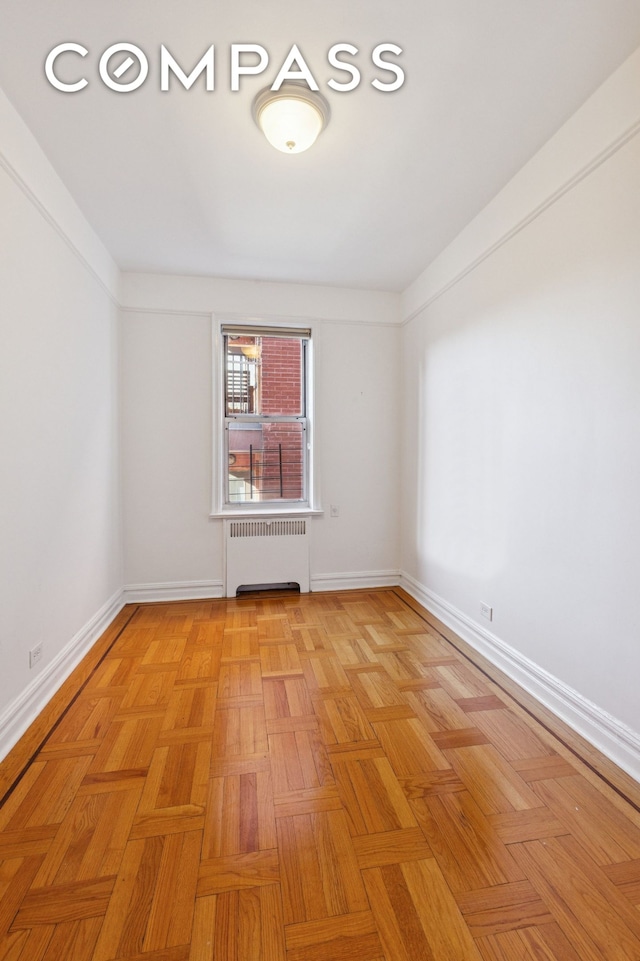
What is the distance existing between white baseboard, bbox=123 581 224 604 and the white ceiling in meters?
2.71

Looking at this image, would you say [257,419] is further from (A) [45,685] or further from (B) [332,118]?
(A) [45,685]

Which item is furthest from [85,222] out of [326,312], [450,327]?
[450,327]

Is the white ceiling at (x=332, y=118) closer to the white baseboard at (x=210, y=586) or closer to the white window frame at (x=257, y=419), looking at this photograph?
the white window frame at (x=257, y=419)

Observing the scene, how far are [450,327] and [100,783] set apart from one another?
330 centimetres

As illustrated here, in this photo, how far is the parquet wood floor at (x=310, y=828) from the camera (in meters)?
1.11

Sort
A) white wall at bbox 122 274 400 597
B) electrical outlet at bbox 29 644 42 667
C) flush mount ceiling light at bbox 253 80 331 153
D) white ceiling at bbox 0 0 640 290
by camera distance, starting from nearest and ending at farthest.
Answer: white ceiling at bbox 0 0 640 290 → flush mount ceiling light at bbox 253 80 331 153 → electrical outlet at bbox 29 644 42 667 → white wall at bbox 122 274 400 597

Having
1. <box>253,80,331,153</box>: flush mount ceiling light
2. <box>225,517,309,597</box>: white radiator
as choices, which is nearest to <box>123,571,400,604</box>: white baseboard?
<box>225,517,309,597</box>: white radiator

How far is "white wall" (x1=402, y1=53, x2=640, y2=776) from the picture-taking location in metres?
1.72

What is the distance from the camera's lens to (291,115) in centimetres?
185

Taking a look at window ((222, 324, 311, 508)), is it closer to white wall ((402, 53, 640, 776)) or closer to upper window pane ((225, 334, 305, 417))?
upper window pane ((225, 334, 305, 417))

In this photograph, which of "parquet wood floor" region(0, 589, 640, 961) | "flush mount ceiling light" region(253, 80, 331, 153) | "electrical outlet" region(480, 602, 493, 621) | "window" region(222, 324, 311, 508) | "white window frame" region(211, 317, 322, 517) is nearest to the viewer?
"parquet wood floor" region(0, 589, 640, 961)

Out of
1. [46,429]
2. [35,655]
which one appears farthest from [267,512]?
[35,655]

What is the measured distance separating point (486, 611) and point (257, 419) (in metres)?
2.49

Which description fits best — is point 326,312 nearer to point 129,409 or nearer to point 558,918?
point 129,409
